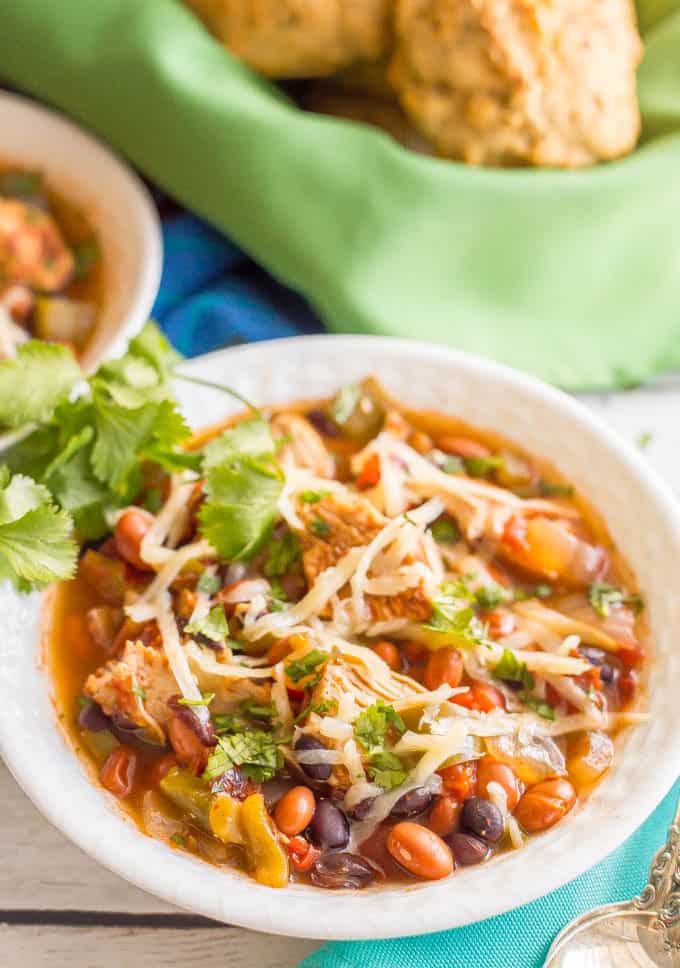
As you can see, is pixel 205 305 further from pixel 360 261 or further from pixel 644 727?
pixel 644 727

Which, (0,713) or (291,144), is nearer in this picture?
(0,713)

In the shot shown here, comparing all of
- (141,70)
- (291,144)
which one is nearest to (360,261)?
(291,144)

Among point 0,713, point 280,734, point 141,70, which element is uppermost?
point 141,70

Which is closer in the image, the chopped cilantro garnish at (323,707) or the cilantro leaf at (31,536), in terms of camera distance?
the chopped cilantro garnish at (323,707)

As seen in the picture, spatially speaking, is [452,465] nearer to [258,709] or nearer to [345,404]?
[345,404]

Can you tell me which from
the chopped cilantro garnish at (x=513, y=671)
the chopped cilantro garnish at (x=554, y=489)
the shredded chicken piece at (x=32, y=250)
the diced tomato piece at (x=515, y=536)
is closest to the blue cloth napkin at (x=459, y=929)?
the shredded chicken piece at (x=32, y=250)

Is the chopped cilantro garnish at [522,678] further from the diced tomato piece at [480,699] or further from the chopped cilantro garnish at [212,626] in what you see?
the chopped cilantro garnish at [212,626]
